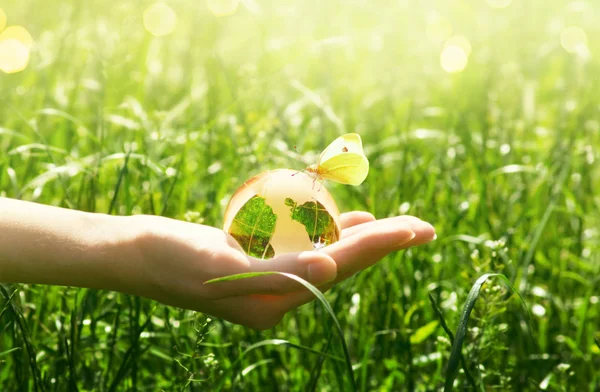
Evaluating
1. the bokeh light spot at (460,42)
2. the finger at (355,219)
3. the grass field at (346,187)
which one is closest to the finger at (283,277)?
the grass field at (346,187)

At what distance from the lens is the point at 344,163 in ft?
6.62

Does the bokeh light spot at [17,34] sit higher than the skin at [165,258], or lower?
higher

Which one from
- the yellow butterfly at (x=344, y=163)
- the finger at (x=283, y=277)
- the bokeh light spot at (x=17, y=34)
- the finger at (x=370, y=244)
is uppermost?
the bokeh light spot at (x=17, y=34)

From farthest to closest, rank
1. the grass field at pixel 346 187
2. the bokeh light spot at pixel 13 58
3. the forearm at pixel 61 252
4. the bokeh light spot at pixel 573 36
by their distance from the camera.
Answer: the bokeh light spot at pixel 573 36 < the bokeh light spot at pixel 13 58 < the grass field at pixel 346 187 < the forearm at pixel 61 252

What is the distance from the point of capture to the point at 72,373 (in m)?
1.85

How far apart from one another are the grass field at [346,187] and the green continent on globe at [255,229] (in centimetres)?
20

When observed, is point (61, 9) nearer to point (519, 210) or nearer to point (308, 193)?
point (519, 210)

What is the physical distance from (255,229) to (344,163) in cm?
31

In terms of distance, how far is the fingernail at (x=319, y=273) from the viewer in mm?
A: 1500

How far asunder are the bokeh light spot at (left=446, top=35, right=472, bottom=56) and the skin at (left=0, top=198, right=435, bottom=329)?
3807mm

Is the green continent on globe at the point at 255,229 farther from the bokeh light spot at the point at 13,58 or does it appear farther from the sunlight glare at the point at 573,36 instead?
the sunlight glare at the point at 573,36

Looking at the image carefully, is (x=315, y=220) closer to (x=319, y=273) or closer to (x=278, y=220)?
(x=278, y=220)

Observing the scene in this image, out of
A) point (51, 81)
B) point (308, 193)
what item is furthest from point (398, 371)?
point (51, 81)

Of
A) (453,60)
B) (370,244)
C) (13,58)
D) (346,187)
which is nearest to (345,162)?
(370,244)
